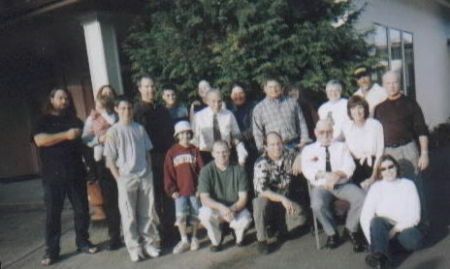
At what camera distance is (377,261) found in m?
4.19

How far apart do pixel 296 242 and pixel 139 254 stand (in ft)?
5.66

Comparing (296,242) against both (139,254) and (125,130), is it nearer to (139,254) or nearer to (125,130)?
(139,254)

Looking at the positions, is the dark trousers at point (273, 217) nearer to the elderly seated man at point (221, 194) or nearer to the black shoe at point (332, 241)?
the elderly seated man at point (221, 194)

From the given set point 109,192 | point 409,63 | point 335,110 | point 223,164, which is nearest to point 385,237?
point 335,110

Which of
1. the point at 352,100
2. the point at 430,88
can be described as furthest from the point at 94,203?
the point at 430,88

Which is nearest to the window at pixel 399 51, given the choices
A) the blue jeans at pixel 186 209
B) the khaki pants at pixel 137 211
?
the blue jeans at pixel 186 209

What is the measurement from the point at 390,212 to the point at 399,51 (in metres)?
8.93

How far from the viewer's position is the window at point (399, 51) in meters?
11.1

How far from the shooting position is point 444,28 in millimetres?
17281

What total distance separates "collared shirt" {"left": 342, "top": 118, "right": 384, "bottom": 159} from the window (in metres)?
5.99

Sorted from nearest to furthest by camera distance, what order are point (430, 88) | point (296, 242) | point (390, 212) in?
point (390, 212), point (296, 242), point (430, 88)

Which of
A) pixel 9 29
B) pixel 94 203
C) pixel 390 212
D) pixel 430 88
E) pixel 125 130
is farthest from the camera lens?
pixel 430 88

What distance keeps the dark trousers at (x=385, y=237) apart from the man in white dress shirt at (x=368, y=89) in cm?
189

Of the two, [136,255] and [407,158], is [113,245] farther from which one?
[407,158]
